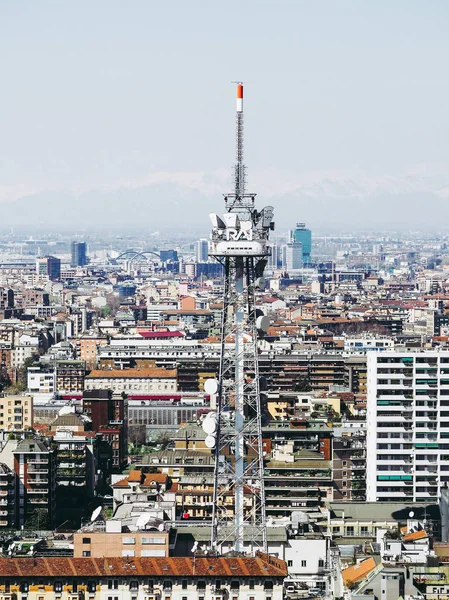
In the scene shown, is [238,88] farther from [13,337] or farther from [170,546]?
[13,337]

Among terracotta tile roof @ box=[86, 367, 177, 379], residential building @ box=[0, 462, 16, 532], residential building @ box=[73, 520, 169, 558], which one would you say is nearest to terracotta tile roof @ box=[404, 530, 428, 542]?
residential building @ box=[73, 520, 169, 558]

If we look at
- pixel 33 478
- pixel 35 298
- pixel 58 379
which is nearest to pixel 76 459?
pixel 33 478

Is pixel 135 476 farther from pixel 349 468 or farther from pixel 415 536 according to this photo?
pixel 415 536

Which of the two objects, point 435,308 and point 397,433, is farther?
point 435,308

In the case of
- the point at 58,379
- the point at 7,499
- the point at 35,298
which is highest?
the point at 7,499

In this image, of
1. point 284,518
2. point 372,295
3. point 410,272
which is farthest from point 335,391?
point 410,272
